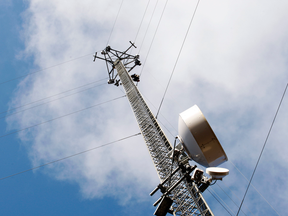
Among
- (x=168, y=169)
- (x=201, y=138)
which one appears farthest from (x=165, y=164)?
(x=201, y=138)

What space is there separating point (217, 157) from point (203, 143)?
0.77 m

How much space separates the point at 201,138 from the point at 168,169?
4.62m

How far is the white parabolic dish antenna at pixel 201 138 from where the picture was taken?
6977 mm

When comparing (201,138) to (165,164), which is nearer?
(201,138)

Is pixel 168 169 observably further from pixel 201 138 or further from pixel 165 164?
pixel 201 138

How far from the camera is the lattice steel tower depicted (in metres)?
7.77

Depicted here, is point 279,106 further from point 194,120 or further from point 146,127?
point 146,127

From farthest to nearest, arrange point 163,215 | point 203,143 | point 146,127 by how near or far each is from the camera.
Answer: point 146,127 < point 163,215 < point 203,143

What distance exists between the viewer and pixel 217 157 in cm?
719

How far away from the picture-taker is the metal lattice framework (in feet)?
26.8

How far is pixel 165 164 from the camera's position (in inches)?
445

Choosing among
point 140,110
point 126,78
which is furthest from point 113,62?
point 140,110

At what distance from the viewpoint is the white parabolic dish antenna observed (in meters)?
6.98

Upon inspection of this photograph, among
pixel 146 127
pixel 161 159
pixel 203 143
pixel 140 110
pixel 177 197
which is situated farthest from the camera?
pixel 140 110
